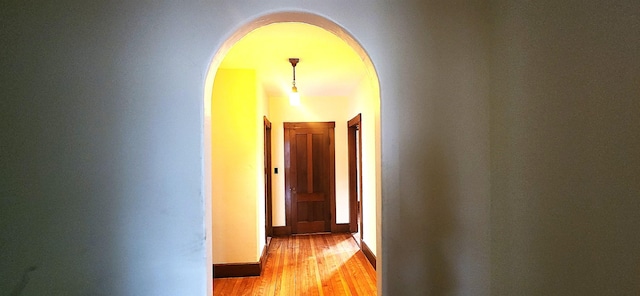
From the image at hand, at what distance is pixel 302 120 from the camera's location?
16.4ft

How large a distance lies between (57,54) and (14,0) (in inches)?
10.5

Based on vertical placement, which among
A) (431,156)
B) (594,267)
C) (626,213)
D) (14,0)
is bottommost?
(594,267)

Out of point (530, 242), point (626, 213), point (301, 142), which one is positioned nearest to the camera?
point (626, 213)

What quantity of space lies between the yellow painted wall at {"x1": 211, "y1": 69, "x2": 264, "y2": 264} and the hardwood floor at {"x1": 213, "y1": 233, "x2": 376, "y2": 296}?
30cm

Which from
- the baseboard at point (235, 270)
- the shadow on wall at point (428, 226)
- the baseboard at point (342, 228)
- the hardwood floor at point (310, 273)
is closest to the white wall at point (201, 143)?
the shadow on wall at point (428, 226)

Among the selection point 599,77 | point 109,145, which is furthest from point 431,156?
point 109,145

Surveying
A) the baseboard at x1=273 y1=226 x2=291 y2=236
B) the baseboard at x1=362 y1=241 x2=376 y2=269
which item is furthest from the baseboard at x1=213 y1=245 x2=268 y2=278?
the baseboard at x1=273 y1=226 x2=291 y2=236

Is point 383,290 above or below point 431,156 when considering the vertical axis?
below

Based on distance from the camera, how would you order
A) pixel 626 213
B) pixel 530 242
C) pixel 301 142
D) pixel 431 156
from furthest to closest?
1. pixel 301 142
2. pixel 431 156
3. pixel 530 242
4. pixel 626 213

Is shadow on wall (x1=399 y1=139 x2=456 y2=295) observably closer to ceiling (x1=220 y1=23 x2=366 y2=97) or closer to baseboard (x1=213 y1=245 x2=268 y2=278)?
ceiling (x1=220 y1=23 x2=366 y2=97)

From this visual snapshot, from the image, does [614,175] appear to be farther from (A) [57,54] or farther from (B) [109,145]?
(A) [57,54]

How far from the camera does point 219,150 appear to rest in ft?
10.6

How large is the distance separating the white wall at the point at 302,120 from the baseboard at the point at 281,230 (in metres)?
0.07

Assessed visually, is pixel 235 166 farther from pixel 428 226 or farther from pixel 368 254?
pixel 428 226
